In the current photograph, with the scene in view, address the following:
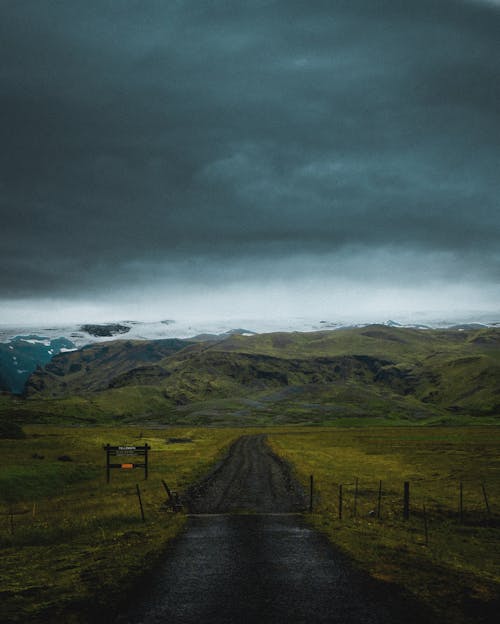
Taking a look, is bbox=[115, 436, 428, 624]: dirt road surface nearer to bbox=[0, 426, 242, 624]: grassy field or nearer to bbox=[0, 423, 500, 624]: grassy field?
bbox=[0, 423, 500, 624]: grassy field

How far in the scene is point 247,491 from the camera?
40656 mm

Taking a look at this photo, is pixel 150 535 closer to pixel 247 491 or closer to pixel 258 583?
pixel 258 583

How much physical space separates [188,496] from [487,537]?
22.2 m

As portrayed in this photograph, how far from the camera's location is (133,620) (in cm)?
1208

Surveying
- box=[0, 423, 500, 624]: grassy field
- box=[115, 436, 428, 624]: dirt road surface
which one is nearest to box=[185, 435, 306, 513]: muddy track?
box=[0, 423, 500, 624]: grassy field

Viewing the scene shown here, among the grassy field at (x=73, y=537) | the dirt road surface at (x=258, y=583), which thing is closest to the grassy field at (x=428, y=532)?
the dirt road surface at (x=258, y=583)

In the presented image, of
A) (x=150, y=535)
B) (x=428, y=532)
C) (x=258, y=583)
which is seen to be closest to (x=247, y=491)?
(x=428, y=532)

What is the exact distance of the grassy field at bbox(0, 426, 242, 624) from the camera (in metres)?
13.7

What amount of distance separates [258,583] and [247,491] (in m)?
26.5

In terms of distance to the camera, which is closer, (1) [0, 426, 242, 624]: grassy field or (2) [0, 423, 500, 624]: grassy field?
(1) [0, 426, 242, 624]: grassy field

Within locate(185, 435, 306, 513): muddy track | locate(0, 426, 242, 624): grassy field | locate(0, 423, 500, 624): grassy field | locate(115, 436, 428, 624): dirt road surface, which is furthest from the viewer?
locate(185, 435, 306, 513): muddy track

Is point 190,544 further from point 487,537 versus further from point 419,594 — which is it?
point 487,537

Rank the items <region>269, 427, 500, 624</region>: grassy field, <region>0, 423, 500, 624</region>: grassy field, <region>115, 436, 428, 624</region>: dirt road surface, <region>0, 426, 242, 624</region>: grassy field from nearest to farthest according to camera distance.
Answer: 1. <region>115, 436, 428, 624</region>: dirt road surface
2. <region>0, 426, 242, 624</region>: grassy field
3. <region>0, 423, 500, 624</region>: grassy field
4. <region>269, 427, 500, 624</region>: grassy field

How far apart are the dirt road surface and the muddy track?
5333 mm
